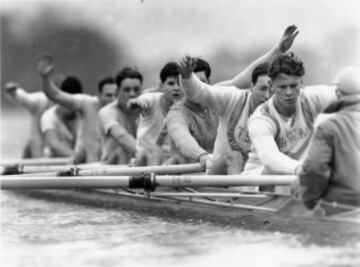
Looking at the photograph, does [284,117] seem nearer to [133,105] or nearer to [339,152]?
[339,152]

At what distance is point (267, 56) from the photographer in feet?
21.4

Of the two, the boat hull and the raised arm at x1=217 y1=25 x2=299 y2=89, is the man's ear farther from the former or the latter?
the boat hull

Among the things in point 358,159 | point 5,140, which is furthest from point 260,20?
point 5,140

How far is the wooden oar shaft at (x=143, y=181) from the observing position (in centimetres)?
498

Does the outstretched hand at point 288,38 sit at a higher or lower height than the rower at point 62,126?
higher

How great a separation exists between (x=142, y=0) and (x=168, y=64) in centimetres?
141

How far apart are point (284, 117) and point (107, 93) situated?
14.0 feet

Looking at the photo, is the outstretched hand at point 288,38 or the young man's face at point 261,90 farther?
the outstretched hand at point 288,38

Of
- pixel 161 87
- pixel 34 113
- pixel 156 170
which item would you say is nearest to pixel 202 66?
pixel 156 170

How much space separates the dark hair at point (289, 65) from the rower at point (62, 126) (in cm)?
483

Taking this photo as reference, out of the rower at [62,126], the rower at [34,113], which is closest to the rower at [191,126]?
the rower at [62,126]

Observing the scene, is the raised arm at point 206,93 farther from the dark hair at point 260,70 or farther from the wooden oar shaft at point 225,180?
the wooden oar shaft at point 225,180

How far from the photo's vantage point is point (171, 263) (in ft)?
14.1

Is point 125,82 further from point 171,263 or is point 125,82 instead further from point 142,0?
point 171,263
